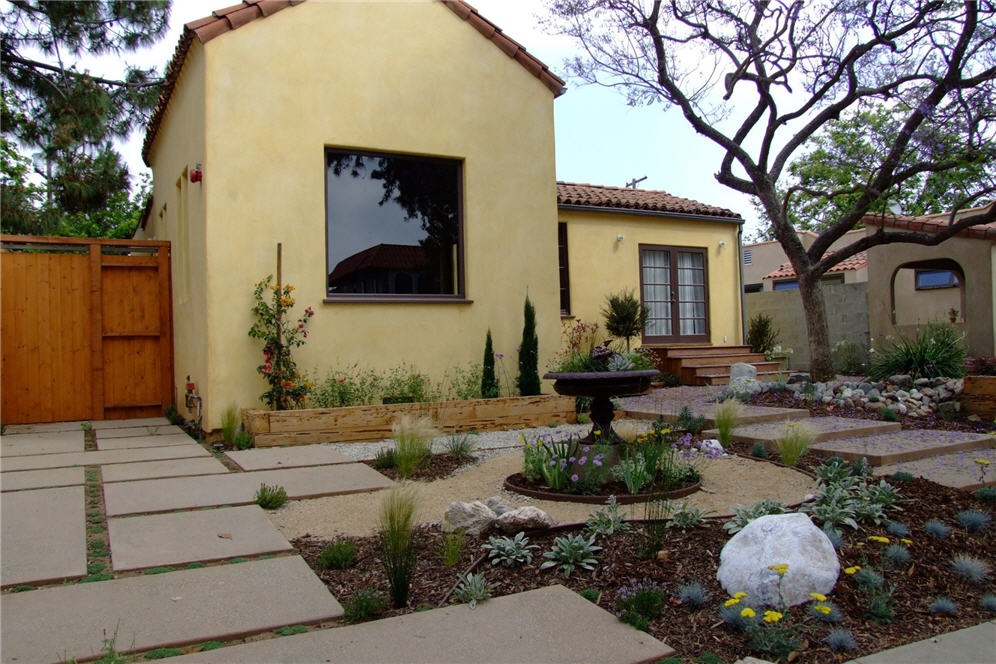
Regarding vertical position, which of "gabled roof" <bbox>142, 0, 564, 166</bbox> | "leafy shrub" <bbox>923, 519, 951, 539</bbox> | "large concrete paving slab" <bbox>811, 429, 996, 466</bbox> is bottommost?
"leafy shrub" <bbox>923, 519, 951, 539</bbox>

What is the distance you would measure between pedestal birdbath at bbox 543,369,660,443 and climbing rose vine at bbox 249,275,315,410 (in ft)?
10.5

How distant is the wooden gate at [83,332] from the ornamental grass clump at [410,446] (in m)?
5.44

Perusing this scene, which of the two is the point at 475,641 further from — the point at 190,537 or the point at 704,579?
the point at 190,537

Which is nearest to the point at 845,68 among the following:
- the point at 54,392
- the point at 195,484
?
the point at 195,484

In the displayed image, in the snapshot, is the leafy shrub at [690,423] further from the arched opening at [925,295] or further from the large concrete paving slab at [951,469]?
the arched opening at [925,295]

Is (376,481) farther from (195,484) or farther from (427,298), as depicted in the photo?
(427,298)

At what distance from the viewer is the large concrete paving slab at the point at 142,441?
7.02 metres

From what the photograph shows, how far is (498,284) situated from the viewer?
9039 mm

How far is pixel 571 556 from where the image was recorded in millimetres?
3361

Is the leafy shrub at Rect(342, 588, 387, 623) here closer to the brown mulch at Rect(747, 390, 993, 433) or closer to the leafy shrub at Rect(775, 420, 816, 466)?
the leafy shrub at Rect(775, 420, 816, 466)

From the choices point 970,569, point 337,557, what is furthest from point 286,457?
point 970,569

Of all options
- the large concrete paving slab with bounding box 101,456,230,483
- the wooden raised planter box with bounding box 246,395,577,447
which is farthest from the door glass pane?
the large concrete paving slab with bounding box 101,456,230,483

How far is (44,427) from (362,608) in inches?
299

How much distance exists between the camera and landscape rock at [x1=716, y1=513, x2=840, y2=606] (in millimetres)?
2977
